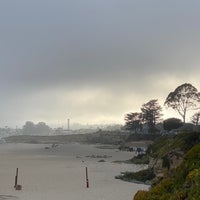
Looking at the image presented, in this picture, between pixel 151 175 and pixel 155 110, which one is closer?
pixel 151 175

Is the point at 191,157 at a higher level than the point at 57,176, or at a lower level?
higher

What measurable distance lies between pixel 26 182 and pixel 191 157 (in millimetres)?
25418

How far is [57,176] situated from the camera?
41.6 metres

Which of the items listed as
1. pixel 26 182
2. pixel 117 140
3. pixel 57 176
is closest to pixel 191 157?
pixel 26 182

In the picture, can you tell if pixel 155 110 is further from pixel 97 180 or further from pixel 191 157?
pixel 191 157

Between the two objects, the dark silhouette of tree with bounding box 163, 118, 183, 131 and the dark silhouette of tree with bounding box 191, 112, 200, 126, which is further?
the dark silhouette of tree with bounding box 191, 112, 200, 126

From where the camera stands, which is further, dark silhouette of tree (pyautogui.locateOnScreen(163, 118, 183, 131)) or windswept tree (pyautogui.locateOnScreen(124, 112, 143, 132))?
windswept tree (pyautogui.locateOnScreen(124, 112, 143, 132))

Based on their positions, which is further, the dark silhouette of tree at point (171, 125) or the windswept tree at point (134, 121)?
the windswept tree at point (134, 121)

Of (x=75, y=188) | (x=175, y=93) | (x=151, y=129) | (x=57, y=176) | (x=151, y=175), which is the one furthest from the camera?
(x=151, y=129)

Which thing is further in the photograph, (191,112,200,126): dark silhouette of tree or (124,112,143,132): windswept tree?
(124,112,143,132): windswept tree

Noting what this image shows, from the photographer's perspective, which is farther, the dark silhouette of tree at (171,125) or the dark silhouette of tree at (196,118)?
the dark silhouette of tree at (196,118)

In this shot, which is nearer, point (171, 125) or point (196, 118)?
point (171, 125)

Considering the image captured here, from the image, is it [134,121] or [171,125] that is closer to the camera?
[171,125]

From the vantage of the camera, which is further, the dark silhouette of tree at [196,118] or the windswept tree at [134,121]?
the windswept tree at [134,121]
